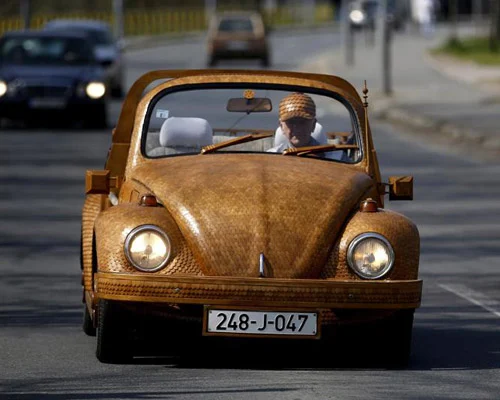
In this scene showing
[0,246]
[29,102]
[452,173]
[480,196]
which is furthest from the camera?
[29,102]

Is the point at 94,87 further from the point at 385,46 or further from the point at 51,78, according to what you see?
the point at 385,46

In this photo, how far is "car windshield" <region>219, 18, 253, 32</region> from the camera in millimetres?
56594

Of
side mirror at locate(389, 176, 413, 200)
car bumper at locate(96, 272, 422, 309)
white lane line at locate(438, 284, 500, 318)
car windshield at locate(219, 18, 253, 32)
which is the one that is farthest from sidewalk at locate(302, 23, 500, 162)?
car bumper at locate(96, 272, 422, 309)

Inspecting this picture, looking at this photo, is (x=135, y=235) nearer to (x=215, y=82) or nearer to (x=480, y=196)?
(x=215, y=82)

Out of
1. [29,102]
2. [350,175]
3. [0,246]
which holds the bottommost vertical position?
[29,102]

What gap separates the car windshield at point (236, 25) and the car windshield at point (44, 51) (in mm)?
28589

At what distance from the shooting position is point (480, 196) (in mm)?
18156

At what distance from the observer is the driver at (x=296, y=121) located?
9305 mm

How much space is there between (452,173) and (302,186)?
502 inches

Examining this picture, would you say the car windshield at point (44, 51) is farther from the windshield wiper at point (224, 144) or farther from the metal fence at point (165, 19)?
the metal fence at point (165, 19)

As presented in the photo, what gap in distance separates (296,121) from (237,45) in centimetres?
4647

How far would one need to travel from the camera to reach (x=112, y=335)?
8.16m

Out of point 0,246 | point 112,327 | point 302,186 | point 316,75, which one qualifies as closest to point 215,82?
point 316,75

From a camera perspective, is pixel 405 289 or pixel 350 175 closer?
pixel 405 289
